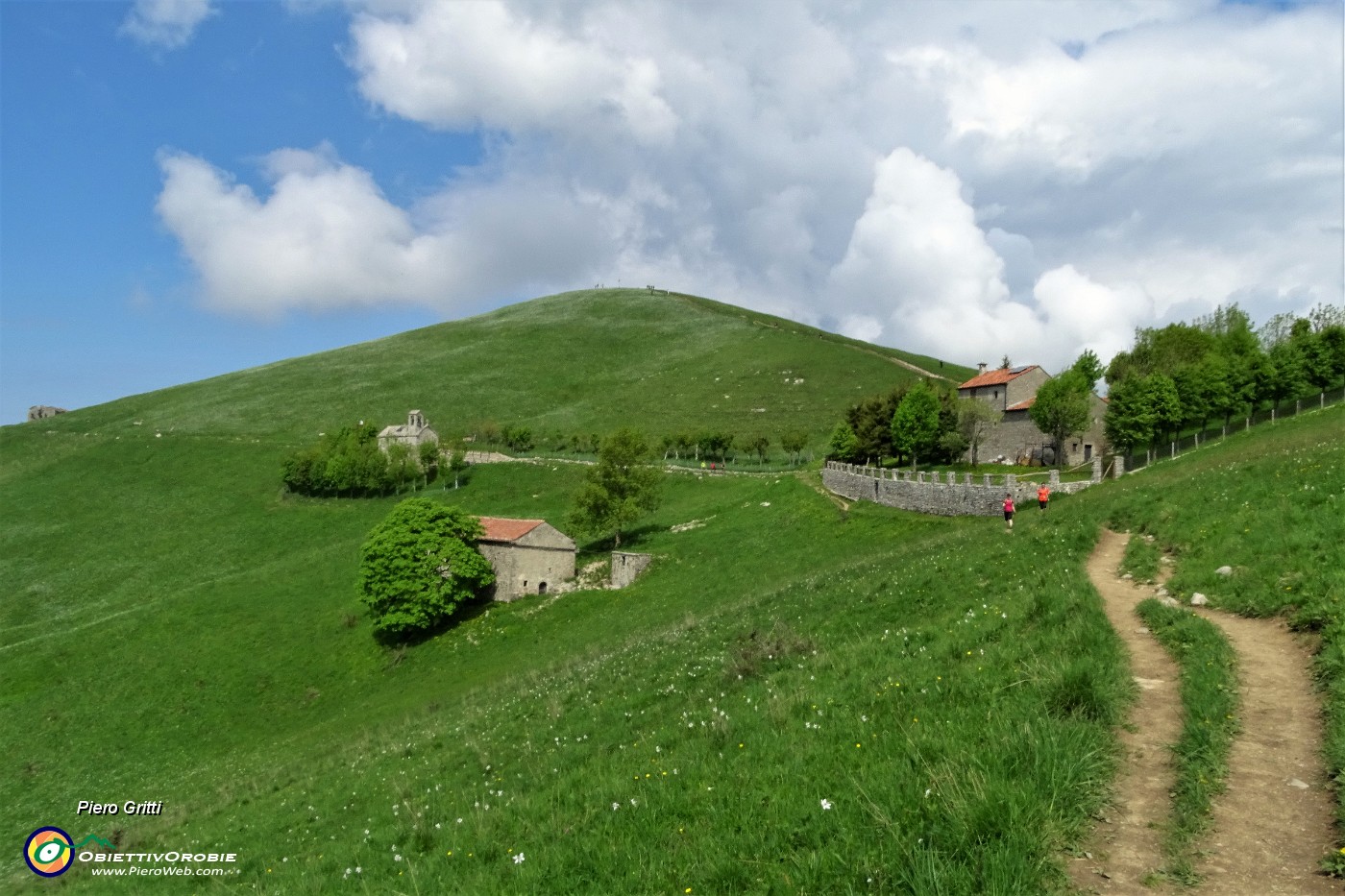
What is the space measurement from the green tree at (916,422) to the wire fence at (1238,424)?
18319 millimetres

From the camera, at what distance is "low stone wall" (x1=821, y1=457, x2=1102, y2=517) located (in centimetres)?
4031

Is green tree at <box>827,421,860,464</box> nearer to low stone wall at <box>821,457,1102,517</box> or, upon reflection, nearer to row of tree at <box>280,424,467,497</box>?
low stone wall at <box>821,457,1102,517</box>

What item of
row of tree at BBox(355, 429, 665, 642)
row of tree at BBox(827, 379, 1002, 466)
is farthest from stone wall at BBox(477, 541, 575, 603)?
row of tree at BBox(827, 379, 1002, 466)

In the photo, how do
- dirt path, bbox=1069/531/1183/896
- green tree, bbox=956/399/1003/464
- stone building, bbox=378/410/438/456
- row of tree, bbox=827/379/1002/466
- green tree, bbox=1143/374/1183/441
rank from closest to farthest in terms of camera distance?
1. dirt path, bbox=1069/531/1183/896
2. green tree, bbox=1143/374/1183/441
3. row of tree, bbox=827/379/1002/466
4. green tree, bbox=956/399/1003/464
5. stone building, bbox=378/410/438/456

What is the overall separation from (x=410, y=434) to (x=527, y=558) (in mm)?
58974

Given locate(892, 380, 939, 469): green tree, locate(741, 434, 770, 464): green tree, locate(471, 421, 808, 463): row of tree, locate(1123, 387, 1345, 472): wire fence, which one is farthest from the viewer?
locate(471, 421, 808, 463): row of tree

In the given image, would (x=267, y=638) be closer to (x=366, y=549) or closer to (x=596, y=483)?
(x=366, y=549)

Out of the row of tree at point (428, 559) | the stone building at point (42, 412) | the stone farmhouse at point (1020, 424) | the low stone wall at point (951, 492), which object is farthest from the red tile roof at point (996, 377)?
the stone building at point (42, 412)

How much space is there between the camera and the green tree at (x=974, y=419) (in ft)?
249

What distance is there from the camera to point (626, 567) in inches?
2002

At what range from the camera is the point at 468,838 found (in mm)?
10242

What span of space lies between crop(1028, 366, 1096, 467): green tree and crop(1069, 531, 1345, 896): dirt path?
62863mm

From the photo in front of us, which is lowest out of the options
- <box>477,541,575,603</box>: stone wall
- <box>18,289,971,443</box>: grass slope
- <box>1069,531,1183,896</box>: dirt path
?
<box>477,541,575,603</box>: stone wall

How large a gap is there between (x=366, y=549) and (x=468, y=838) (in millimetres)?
45539
